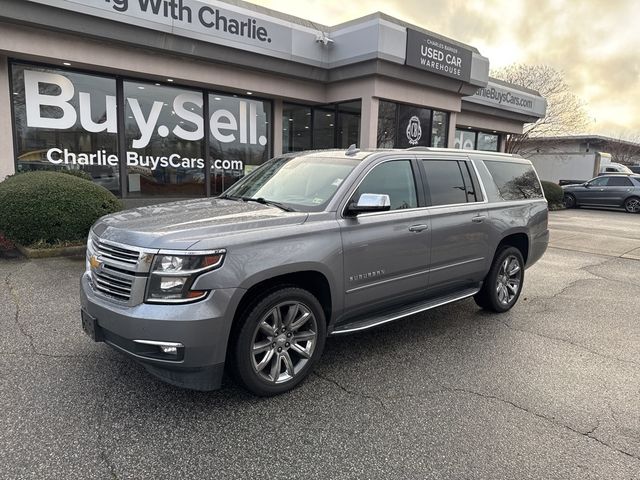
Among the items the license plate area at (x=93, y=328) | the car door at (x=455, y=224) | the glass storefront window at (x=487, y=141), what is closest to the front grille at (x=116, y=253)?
the license plate area at (x=93, y=328)

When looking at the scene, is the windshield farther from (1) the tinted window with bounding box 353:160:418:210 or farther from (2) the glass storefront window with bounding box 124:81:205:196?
(2) the glass storefront window with bounding box 124:81:205:196

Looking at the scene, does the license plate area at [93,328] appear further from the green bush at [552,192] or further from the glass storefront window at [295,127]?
the green bush at [552,192]

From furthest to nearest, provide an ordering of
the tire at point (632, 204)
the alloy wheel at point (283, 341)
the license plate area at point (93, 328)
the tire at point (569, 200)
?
1. the tire at point (569, 200)
2. the tire at point (632, 204)
3. the alloy wheel at point (283, 341)
4. the license plate area at point (93, 328)

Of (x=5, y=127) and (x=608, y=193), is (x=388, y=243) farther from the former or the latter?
(x=608, y=193)

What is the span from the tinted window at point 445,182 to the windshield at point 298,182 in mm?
953

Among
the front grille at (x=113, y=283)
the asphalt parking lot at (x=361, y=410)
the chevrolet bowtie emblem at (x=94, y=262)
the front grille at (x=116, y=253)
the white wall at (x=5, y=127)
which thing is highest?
the white wall at (x=5, y=127)

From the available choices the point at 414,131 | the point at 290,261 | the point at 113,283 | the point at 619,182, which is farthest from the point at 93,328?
the point at 619,182

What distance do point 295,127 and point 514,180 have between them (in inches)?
381

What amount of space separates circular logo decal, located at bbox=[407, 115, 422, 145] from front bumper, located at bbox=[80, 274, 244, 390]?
1264cm

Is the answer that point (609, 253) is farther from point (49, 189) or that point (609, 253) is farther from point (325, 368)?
point (49, 189)

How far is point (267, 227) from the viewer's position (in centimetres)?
339

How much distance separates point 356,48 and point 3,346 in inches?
433

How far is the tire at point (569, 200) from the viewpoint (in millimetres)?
22953

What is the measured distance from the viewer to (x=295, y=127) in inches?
574
